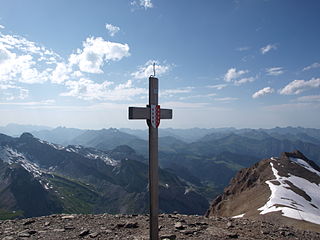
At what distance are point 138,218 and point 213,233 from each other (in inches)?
228

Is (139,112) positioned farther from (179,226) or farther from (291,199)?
(291,199)

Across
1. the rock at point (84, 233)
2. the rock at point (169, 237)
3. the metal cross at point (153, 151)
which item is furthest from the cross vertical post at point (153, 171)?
the rock at point (84, 233)

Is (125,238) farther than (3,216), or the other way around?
(3,216)

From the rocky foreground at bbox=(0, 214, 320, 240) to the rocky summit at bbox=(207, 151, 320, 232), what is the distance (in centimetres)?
2909

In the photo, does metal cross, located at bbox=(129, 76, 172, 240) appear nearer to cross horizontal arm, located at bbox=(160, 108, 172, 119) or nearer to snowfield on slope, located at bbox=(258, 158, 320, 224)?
cross horizontal arm, located at bbox=(160, 108, 172, 119)

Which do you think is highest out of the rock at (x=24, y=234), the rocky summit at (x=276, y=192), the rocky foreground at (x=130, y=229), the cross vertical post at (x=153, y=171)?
the cross vertical post at (x=153, y=171)

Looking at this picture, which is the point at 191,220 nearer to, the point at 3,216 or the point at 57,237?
the point at 57,237

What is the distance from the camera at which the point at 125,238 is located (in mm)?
13828

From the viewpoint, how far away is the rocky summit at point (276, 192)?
184ft

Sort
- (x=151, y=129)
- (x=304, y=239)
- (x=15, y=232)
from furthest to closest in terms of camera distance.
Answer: (x=304, y=239) → (x=15, y=232) → (x=151, y=129)

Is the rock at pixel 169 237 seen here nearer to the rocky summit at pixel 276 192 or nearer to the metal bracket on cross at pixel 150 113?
the metal bracket on cross at pixel 150 113

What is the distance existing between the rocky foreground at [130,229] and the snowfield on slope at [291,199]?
32.6 meters

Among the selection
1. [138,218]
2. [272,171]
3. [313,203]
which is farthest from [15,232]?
[272,171]

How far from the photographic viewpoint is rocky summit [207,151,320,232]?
184 feet
